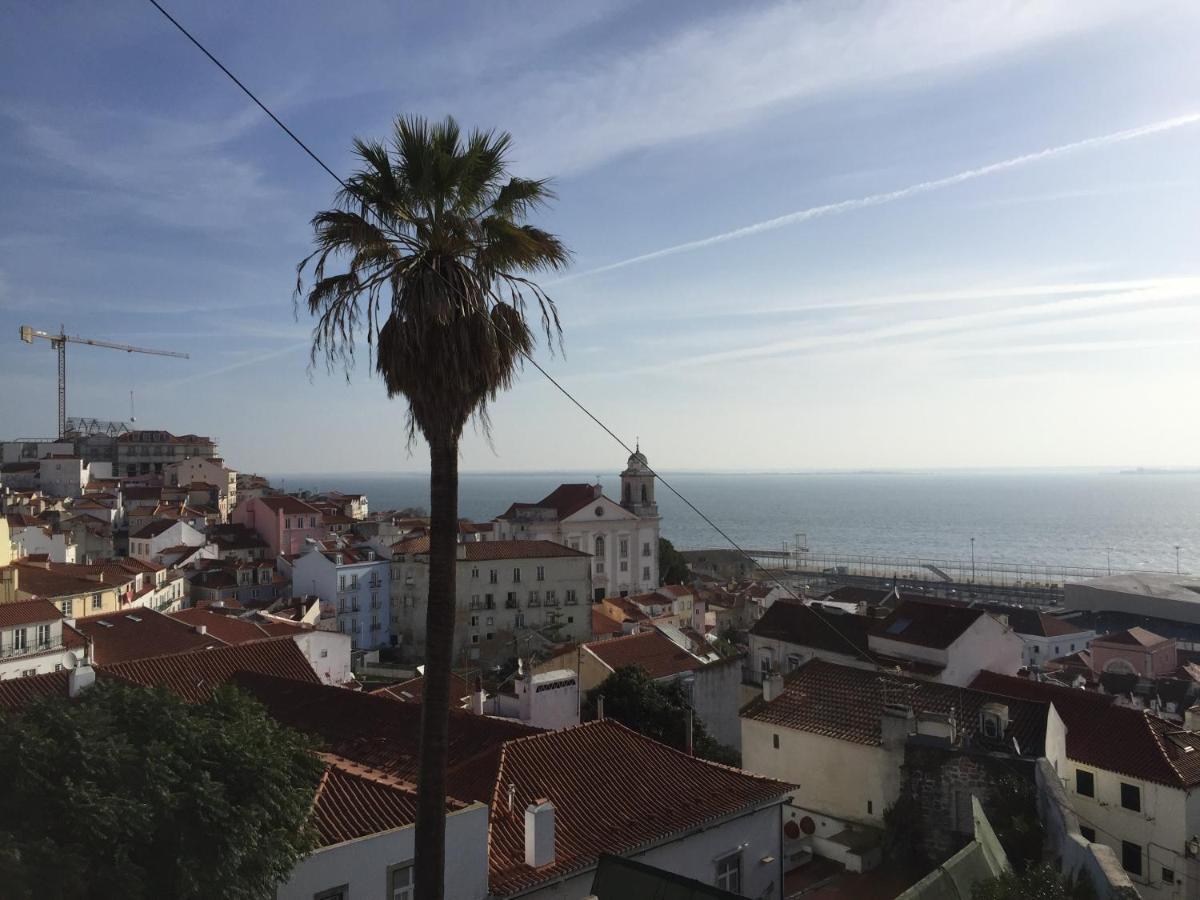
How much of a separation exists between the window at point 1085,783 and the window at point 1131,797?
25.8 inches

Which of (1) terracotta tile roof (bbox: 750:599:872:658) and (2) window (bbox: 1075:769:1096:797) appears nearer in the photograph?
(2) window (bbox: 1075:769:1096:797)

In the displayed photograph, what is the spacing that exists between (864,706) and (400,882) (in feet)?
41.9

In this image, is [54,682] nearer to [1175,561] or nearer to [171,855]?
[171,855]

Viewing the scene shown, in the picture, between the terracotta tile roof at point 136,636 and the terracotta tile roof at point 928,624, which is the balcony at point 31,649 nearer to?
the terracotta tile roof at point 136,636

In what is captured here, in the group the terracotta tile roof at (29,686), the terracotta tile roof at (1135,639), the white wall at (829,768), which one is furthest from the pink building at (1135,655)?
the terracotta tile roof at (29,686)

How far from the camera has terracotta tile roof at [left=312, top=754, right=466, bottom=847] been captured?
34.0 feet

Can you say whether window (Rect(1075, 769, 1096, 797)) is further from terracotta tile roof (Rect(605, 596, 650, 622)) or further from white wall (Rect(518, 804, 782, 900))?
terracotta tile roof (Rect(605, 596, 650, 622))

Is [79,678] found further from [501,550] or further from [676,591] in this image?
[676,591]

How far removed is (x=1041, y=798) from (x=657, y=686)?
1359cm

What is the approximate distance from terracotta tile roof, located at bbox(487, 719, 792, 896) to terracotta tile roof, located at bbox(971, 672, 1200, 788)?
11.1 metres

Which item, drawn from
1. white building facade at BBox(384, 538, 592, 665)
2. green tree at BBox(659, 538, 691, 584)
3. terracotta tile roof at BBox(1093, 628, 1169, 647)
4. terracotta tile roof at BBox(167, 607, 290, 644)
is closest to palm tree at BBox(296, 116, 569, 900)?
terracotta tile roof at BBox(167, 607, 290, 644)

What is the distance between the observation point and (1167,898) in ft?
63.4

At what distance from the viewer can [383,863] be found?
10344mm

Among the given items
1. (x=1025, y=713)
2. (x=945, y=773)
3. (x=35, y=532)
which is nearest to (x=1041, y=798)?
(x=945, y=773)
